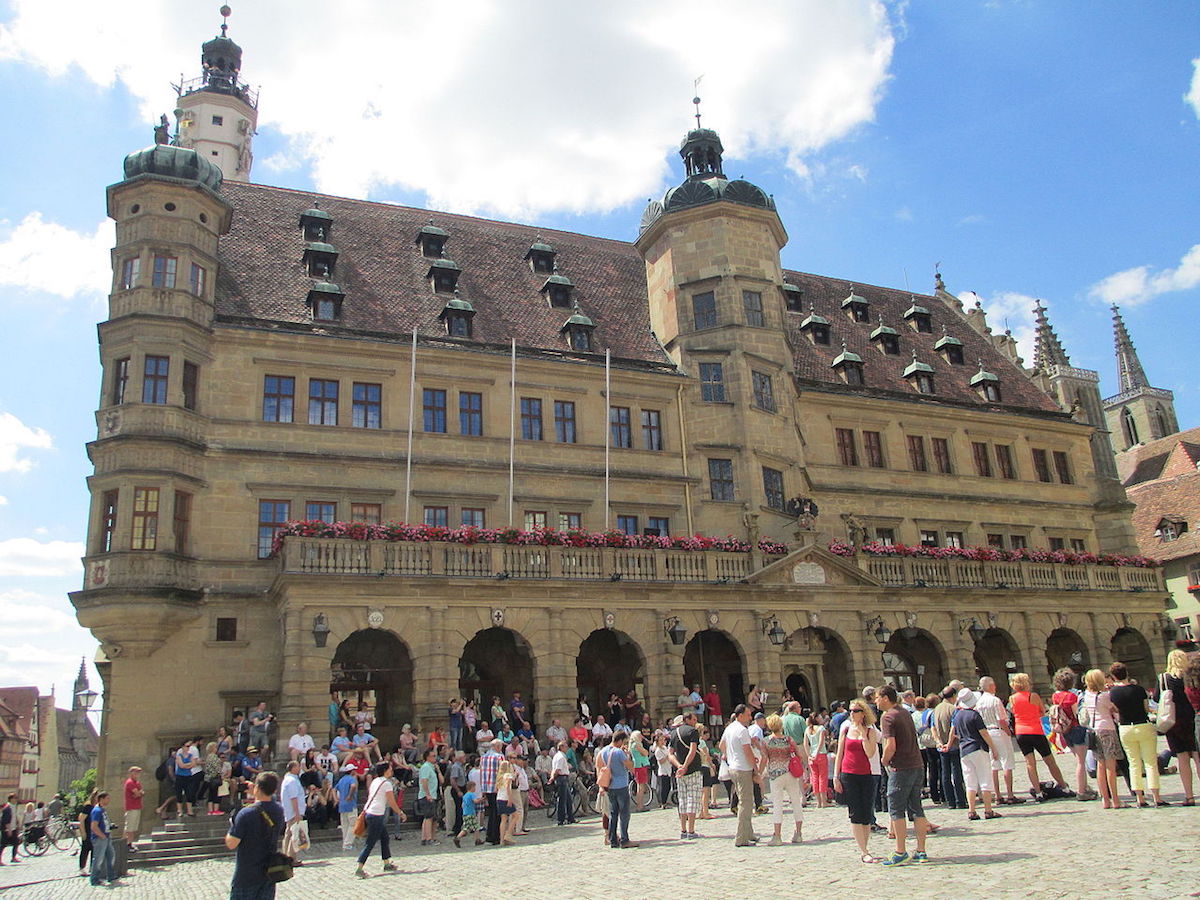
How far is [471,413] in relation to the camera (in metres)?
33.4

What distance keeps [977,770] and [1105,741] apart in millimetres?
1740

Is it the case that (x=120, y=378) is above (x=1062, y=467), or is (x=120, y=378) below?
above

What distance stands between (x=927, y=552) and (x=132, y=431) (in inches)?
994

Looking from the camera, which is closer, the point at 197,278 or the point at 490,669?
the point at 490,669

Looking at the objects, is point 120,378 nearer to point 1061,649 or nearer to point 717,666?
point 717,666

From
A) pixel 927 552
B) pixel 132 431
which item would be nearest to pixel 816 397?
pixel 927 552

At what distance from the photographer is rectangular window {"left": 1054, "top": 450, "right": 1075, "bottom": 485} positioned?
149ft

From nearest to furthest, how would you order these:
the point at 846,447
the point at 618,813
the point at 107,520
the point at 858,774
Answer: the point at 858,774
the point at 618,813
the point at 107,520
the point at 846,447

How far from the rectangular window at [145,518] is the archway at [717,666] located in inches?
633

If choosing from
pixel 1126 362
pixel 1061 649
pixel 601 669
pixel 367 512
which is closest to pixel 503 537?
pixel 367 512

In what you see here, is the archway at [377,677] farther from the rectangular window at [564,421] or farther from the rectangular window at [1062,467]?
the rectangular window at [1062,467]

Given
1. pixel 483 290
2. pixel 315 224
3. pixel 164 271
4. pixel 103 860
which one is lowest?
pixel 103 860

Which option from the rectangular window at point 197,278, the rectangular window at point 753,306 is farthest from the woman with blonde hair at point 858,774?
the rectangular window at point 753,306

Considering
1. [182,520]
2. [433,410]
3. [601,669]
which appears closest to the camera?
[182,520]
